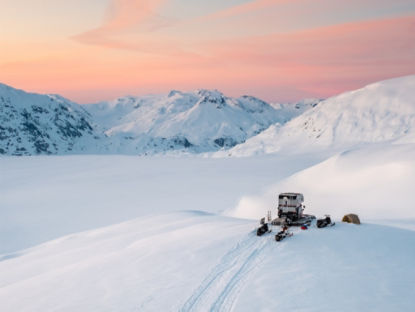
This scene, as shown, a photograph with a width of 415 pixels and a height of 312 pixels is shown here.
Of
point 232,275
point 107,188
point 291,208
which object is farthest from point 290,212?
point 107,188

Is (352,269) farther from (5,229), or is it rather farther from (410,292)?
(5,229)

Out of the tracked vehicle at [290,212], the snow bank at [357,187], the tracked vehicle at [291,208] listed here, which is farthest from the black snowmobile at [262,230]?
the snow bank at [357,187]

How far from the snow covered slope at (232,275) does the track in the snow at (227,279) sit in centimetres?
5

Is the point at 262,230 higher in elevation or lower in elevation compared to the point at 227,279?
higher

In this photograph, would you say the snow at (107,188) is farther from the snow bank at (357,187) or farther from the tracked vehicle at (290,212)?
the tracked vehicle at (290,212)

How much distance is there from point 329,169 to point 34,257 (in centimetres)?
4985

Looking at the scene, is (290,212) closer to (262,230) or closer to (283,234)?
(262,230)

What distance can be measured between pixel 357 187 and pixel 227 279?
42741 millimetres

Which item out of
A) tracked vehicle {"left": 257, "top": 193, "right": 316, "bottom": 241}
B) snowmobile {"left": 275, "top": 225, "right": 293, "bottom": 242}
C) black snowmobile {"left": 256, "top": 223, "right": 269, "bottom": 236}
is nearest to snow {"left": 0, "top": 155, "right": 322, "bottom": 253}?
tracked vehicle {"left": 257, "top": 193, "right": 316, "bottom": 241}

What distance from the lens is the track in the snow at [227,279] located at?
56.7 feet

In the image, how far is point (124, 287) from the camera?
20.4m

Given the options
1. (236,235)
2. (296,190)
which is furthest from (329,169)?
(236,235)

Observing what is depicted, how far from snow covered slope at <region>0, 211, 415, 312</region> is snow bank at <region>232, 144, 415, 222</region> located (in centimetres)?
2103

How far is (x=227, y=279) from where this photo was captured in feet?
64.0
